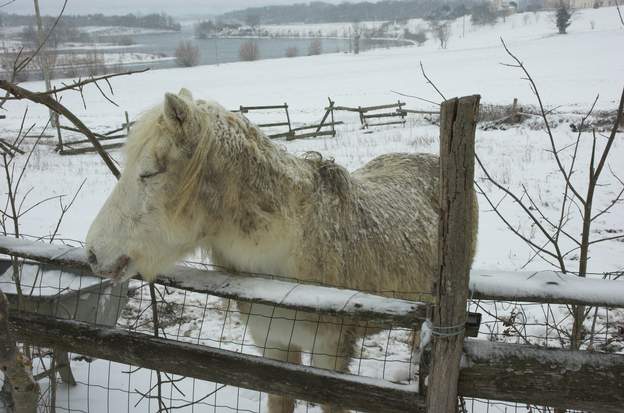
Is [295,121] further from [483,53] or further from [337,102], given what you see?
[483,53]

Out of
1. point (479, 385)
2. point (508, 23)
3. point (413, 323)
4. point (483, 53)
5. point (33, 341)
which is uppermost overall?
point (508, 23)

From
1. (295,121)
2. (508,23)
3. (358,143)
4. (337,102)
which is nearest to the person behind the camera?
(358,143)

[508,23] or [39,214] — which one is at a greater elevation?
[508,23]

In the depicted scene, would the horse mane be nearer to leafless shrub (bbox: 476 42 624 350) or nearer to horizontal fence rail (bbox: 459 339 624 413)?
leafless shrub (bbox: 476 42 624 350)

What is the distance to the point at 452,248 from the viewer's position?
4.65 ft

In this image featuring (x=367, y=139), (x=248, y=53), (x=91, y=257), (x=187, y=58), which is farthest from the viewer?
(x=248, y=53)

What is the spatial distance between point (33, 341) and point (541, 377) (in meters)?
2.34

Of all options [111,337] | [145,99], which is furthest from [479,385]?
[145,99]

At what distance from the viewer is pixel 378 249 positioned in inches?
111

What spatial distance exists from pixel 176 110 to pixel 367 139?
15.1 meters

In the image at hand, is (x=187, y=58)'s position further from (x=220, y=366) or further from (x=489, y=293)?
(x=489, y=293)

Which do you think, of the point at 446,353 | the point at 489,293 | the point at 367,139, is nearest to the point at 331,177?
the point at 489,293

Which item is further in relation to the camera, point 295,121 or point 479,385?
point 295,121

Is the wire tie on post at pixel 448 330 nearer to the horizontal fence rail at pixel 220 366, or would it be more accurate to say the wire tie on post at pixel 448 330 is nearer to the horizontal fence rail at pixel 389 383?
the horizontal fence rail at pixel 389 383
